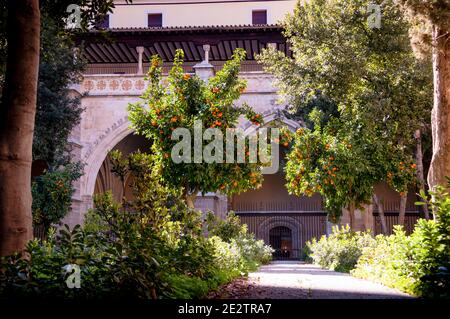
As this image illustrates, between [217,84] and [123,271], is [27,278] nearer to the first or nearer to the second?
[123,271]

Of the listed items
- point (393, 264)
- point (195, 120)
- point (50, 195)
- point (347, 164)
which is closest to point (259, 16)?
point (50, 195)

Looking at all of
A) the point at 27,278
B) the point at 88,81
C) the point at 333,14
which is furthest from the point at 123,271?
the point at 88,81

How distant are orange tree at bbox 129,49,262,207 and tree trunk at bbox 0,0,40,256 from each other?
561 centimetres

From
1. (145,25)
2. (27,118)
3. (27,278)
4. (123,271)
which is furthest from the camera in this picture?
(145,25)

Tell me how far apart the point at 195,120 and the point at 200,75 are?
1184 centimetres

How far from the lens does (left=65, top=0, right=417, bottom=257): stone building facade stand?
910 inches

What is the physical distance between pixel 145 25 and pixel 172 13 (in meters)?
1.62

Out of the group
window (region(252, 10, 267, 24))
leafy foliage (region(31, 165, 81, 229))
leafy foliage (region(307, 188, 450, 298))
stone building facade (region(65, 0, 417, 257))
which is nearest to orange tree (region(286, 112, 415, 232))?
leafy foliage (region(307, 188, 450, 298))

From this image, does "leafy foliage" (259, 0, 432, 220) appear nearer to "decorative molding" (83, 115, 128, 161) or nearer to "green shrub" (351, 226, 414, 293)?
"green shrub" (351, 226, 414, 293)

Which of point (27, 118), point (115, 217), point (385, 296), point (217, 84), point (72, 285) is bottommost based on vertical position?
point (385, 296)

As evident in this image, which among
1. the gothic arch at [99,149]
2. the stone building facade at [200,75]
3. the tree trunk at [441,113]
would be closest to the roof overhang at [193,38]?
the stone building facade at [200,75]

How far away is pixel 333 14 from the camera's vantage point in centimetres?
1444

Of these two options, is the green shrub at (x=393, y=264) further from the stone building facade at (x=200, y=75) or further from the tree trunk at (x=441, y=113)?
the stone building facade at (x=200, y=75)

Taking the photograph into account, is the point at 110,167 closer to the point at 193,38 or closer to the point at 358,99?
the point at 193,38
